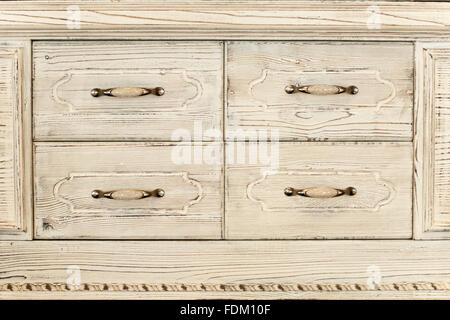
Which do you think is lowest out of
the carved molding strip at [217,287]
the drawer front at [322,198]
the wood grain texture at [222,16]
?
the carved molding strip at [217,287]

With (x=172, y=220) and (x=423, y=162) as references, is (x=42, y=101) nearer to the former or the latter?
(x=172, y=220)

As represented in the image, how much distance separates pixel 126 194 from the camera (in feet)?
3.16

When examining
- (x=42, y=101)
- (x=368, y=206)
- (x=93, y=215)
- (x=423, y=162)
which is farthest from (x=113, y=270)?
(x=423, y=162)

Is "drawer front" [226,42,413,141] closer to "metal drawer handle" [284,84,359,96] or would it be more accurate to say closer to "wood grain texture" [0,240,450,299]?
"metal drawer handle" [284,84,359,96]

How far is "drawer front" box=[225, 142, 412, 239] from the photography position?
0.98m

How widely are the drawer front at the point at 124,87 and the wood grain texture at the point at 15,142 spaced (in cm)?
2

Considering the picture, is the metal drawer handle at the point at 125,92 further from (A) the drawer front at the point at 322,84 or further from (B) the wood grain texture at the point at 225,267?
(B) the wood grain texture at the point at 225,267

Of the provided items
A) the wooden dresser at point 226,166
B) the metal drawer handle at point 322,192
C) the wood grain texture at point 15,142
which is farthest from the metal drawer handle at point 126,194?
the metal drawer handle at point 322,192

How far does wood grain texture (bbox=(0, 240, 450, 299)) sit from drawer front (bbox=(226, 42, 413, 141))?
22 cm

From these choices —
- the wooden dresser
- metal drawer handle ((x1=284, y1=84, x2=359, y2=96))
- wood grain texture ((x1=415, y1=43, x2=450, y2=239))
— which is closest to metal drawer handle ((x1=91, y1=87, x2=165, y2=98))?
the wooden dresser

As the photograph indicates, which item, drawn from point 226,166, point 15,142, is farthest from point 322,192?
point 15,142

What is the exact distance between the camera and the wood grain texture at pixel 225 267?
0.98m

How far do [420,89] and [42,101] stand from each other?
721mm

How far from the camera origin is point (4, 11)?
947mm
